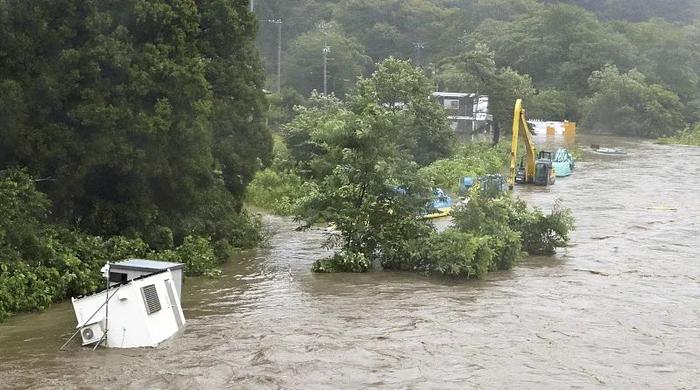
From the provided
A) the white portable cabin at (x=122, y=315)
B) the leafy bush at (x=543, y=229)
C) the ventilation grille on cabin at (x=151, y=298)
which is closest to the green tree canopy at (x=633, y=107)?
the leafy bush at (x=543, y=229)

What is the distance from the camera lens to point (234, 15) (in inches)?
882

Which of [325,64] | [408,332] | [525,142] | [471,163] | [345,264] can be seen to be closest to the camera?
[408,332]

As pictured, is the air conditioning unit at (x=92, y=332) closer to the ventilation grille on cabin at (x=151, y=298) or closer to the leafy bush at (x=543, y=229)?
the ventilation grille on cabin at (x=151, y=298)

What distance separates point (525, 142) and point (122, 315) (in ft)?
99.5

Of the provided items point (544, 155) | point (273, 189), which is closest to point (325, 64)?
point (544, 155)

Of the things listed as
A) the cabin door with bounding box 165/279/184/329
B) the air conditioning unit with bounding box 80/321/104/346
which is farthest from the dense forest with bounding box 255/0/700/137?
the air conditioning unit with bounding box 80/321/104/346

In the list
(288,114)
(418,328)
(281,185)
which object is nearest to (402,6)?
(288,114)

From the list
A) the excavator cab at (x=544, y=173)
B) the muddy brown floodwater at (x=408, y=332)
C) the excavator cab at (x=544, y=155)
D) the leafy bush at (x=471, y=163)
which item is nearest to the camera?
the muddy brown floodwater at (x=408, y=332)

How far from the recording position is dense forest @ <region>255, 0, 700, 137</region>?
79250 mm

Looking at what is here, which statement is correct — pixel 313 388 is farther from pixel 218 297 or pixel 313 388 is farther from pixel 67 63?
pixel 67 63

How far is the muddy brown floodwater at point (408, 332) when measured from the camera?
1420 cm

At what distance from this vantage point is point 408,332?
16.9 meters

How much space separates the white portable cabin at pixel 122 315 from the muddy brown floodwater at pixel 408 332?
0.27 meters

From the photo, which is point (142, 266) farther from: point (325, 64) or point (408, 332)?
point (325, 64)
